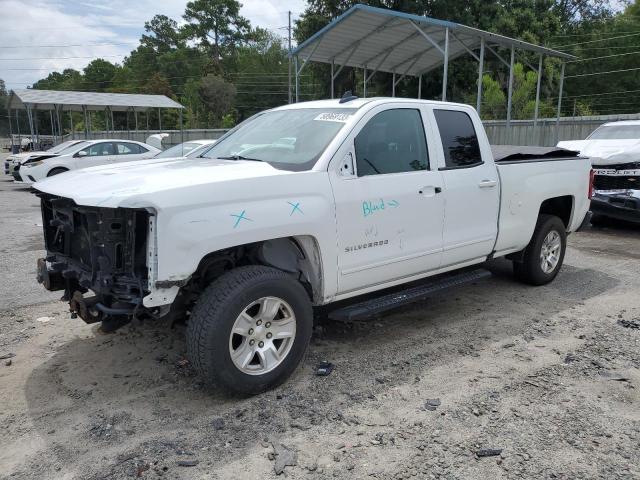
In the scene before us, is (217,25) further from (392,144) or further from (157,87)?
(392,144)

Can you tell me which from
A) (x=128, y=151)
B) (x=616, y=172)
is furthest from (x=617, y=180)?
(x=128, y=151)

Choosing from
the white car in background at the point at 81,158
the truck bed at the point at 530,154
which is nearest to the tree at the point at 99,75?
the white car in background at the point at 81,158

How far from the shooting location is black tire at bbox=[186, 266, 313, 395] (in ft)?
10.6

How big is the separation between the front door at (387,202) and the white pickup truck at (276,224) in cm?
1

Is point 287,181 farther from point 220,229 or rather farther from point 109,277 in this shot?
point 109,277

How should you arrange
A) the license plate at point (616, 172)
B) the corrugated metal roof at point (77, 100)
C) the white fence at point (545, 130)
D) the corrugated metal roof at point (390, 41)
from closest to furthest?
the license plate at point (616, 172) < the corrugated metal roof at point (390, 41) < the white fence at point (545, 130) < the corrugated metal roof at point (77, 100)

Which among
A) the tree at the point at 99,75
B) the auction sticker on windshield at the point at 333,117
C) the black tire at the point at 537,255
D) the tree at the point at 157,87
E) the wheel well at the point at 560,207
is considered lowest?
the black tire at the point at 537,255

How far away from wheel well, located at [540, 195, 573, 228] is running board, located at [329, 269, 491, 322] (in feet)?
5.43

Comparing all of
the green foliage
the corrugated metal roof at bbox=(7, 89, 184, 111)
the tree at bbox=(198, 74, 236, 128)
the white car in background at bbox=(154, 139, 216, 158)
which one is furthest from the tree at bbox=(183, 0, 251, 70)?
the white car in background at bbox=(154, 139, 216, 158)

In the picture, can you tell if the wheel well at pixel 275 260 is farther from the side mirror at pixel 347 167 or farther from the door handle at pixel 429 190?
the door handle at pixel 429 190

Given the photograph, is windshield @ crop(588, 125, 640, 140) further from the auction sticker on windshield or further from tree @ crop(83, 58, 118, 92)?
tree @ crop(83, 58, 118, 92)

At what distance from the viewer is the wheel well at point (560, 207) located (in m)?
6.27

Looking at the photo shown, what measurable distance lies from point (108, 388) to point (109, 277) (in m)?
0.97

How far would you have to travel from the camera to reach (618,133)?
1069cm
